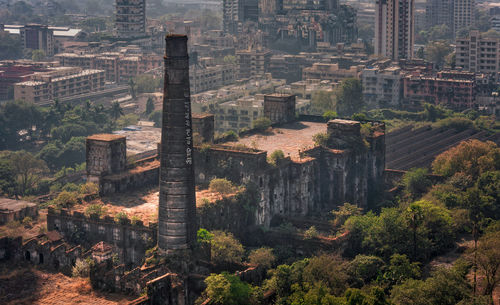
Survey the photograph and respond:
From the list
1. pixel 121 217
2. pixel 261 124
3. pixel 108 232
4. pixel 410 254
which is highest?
pixel 261 124

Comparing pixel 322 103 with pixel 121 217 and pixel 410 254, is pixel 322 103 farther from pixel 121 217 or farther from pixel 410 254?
pixel 121 217

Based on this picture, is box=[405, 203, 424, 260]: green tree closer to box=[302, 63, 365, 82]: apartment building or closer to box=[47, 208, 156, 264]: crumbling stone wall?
box=[47, 208, 156, 264]: crumbling stone wall

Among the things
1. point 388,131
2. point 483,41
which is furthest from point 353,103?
point 483,41

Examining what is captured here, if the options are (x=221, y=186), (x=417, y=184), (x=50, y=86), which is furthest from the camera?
(x=50, y=86)

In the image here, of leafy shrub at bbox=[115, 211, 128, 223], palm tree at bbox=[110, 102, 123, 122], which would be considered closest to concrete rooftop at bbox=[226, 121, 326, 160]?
leafy shrub at bbox=[115, 211, 128, 223]

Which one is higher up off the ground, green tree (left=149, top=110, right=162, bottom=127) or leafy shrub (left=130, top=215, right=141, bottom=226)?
green tree (left=149, top=110, right=162, bottom=127)

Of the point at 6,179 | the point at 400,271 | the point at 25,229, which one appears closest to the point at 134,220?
the point at 25,229

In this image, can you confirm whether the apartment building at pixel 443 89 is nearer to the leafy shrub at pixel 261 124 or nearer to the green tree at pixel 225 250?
the leafy shrub at pixel 261 124
